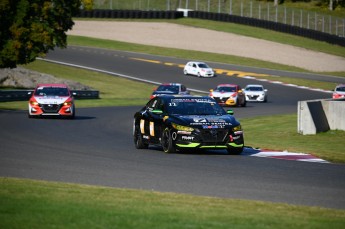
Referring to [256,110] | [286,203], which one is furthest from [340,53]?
[286,203]

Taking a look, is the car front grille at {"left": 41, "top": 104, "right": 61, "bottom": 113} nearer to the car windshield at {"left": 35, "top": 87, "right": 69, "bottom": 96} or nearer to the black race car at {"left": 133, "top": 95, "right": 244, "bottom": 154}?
the car windshield at {"left": 35, "top": 87, "right": 69, "bottom": 96}

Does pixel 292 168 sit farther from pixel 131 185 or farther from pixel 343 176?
pixel 131 185

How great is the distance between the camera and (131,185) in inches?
537

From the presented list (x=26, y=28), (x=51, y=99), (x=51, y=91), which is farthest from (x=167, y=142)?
(x=26, y=28)

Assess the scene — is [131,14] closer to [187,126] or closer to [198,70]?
[198,70]

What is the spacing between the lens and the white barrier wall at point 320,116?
85.8 feet

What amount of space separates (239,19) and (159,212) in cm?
7903

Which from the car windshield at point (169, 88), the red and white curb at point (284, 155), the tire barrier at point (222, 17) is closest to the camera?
the red and white curb at point (284, 155)

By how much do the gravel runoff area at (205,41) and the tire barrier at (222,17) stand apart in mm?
1101

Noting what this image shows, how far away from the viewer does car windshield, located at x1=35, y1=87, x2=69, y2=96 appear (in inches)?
1363

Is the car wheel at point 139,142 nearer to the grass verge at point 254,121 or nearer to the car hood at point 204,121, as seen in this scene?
the car hood at point 204,121

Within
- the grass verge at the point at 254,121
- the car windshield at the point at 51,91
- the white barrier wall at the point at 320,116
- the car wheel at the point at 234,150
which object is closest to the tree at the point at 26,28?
the grass verge at the point at 254,121

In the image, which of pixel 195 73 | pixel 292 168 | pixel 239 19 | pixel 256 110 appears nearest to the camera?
pixel 292 168

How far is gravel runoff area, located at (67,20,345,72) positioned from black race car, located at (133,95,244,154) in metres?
56.4
